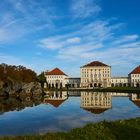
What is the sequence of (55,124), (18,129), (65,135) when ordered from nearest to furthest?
(65,135) → (18,129) → (55,124)

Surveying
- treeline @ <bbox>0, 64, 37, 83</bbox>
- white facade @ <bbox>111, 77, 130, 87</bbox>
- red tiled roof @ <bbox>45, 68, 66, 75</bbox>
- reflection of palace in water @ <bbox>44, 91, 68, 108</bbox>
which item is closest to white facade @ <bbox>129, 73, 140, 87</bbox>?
white facade @ <bbox>111, 77, 130, 87</bbox>

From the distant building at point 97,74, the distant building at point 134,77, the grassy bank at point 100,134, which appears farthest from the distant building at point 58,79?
the grassy bank at point 100,134

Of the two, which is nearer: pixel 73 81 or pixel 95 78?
pixel 95 78

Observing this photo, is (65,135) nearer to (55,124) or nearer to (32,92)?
(55,124)

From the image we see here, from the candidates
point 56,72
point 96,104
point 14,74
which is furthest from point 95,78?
point 96,104

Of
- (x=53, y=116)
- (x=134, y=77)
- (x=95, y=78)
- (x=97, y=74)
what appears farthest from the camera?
(x=134, y=77)

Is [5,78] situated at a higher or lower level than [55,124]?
higher

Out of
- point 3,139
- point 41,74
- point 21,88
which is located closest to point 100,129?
point 3,139

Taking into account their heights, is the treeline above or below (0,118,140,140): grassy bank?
above

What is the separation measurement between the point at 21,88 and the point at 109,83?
285 feet

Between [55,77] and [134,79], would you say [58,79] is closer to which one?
[55,77]

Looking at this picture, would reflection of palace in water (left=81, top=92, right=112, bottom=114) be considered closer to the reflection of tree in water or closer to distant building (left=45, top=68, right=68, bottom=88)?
the reflection of tree in water

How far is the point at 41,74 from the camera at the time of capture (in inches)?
4911

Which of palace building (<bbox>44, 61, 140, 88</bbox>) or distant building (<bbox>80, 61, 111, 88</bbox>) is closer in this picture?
distant building (<bbox>80, 61, 111, 88</bbox>)
